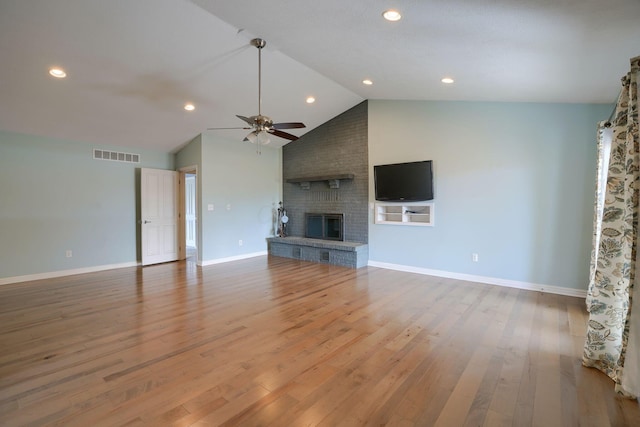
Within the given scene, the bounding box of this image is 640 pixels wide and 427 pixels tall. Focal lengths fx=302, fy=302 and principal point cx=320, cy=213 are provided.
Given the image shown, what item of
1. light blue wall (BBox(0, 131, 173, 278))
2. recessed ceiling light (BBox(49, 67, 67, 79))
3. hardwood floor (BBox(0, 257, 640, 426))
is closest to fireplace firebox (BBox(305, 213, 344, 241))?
hardwood floor (BBox(0, 257, 640, 426))

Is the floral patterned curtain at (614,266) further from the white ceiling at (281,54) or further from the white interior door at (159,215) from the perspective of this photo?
the white interior door at (159,215)

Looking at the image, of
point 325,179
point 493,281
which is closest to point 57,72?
point 325,179

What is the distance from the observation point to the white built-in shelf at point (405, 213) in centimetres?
549

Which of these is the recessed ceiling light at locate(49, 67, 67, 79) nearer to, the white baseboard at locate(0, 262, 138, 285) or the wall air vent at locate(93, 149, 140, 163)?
the wall air vent at locate(93, 149, 140, 163)

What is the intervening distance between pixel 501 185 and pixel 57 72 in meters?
6.27

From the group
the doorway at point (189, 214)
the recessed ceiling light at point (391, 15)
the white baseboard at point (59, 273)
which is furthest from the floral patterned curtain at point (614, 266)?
the white baseboard at point (59, 273)

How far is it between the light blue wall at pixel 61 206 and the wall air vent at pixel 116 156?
0.26 ft

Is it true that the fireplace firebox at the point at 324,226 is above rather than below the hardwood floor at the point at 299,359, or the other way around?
above

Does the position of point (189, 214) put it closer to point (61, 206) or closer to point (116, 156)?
point (116, 156)

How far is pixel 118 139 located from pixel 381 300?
18.6 ft

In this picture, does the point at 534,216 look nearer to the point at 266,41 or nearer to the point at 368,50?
the point at 368,50

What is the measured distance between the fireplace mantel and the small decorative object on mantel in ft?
2.58

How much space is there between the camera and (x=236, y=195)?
6949 millimetres

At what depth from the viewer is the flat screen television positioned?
5.30 metres
